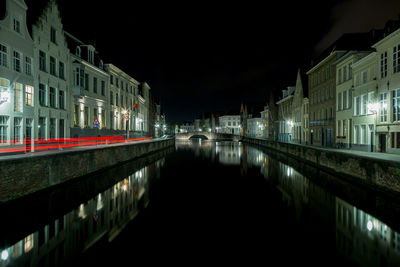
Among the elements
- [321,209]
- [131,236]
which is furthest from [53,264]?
[321,209]

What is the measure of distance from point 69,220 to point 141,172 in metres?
11.0

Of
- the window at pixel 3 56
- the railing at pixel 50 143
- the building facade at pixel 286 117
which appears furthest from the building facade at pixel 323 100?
the window at pixel 3 56

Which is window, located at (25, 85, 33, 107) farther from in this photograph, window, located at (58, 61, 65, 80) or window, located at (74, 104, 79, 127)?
window, located at (74, 104, 79, 127)

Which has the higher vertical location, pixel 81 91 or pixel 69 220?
pixel 81 91

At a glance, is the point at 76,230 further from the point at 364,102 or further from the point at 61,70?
the point at 364,102

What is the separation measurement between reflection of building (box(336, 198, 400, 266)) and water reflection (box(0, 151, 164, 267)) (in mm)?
6819

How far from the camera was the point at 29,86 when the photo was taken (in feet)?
59.9

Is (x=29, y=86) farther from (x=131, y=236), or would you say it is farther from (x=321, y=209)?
(x=321, y=209)

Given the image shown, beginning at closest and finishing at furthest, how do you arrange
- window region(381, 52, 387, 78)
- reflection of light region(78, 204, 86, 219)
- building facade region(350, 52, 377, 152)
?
reflection of light region(78, 204, 86, 219) → window region(381, 52, 387, 78) → building facade region(350, 52, 377, 152)

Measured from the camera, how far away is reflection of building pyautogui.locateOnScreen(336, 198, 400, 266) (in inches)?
271

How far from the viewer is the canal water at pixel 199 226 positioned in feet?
22.5

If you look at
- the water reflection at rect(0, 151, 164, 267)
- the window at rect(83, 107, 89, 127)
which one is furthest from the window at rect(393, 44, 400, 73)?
the window at rect(83, 107, 89, 127)

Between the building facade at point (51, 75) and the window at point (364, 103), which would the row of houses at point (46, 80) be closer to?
the building facade at point (51, 75)

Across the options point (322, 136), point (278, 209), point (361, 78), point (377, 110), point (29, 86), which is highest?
point (361, 78)
